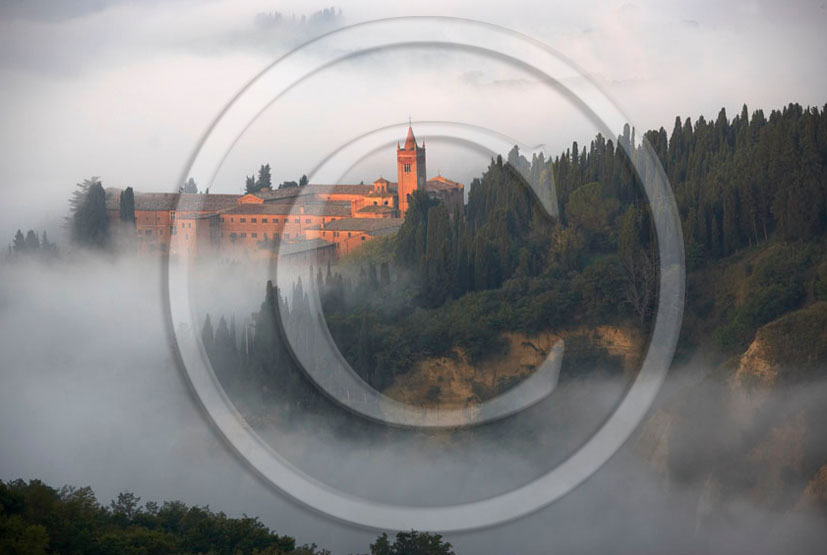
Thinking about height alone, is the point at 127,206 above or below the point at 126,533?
above

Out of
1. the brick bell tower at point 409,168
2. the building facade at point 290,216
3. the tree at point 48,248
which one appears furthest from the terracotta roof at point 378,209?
the tree at point 48,248

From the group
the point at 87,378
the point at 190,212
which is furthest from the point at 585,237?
the point at 87,378

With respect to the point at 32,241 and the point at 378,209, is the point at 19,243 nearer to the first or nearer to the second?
the point at 32,241

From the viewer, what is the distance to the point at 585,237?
2136 cm

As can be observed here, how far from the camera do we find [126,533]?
13.1m

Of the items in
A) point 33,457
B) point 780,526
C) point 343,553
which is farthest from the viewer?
point 33,457

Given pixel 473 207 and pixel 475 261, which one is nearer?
pixel 475 261

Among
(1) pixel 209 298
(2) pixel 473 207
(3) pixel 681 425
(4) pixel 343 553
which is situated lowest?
(4) pixel 343 553

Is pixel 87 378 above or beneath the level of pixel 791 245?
beneath

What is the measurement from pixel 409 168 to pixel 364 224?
1425mm

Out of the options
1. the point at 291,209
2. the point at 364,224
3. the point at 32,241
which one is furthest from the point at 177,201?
the point at 364,224

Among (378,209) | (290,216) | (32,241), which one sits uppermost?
(378,209)

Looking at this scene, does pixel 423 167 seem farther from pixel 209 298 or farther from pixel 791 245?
pixel 791 245

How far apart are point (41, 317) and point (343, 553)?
54.9 ft
